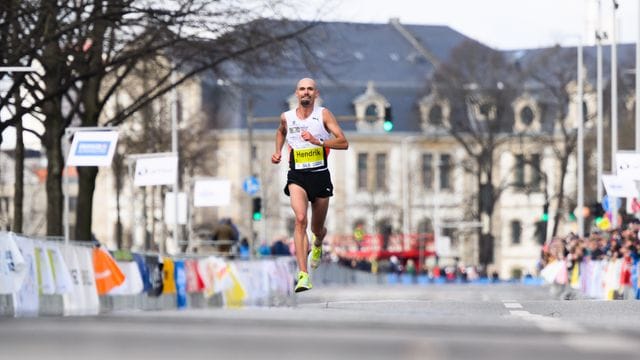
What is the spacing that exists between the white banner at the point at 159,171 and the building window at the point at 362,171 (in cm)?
10287

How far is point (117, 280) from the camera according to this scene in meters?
30.8

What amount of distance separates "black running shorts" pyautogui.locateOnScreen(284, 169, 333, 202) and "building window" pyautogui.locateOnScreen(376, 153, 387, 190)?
125007mm

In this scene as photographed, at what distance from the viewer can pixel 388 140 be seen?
478 ft

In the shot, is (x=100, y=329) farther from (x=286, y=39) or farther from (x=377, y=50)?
(x=377, y=50)

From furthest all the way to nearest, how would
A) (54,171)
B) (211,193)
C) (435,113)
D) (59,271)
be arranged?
(435,113) → (211,193) → (54,171) → (59,271)

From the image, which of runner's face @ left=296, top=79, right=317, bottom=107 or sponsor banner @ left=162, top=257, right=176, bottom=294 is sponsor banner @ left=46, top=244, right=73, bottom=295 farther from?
sponsor banner @ left=162, top=257, right=176, bottom=294

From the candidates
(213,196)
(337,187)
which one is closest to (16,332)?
(213,196)

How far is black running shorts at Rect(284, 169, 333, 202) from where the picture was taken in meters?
19.2

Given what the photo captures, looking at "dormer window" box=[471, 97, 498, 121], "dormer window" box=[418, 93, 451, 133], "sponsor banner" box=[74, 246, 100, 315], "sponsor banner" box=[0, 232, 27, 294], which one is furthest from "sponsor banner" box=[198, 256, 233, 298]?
Answer: "dormer window" box=[418, 93, 451, 133]

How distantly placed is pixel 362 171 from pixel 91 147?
368 feet

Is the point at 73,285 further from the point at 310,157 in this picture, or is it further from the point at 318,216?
the point at 310,157

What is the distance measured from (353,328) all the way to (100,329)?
1.28 m

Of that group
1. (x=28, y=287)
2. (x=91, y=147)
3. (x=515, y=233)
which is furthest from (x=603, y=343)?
(x=515, y=233)

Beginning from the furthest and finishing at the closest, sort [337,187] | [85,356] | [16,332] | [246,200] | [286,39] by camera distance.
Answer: [337,187] → [246,200] → [286,39] → [16,332] → [85,356]
